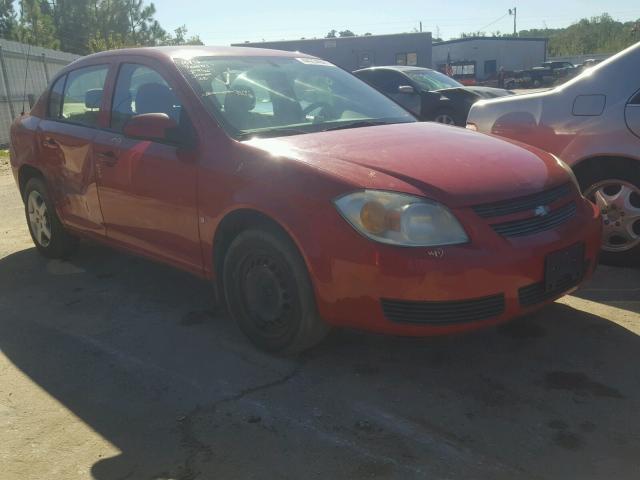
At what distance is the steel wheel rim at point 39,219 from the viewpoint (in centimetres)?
529

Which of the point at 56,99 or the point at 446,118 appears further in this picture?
the point at 446,118

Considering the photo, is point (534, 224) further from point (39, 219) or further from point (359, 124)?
point (39, 219)

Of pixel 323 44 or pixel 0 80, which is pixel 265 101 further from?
pixel 323 44

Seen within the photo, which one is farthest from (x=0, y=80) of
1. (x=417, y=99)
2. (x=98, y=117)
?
(x=98, y=117)

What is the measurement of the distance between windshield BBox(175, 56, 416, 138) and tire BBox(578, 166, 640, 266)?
1.41 metres

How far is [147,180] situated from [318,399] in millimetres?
1779

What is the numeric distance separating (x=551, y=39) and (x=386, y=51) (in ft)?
→ 188

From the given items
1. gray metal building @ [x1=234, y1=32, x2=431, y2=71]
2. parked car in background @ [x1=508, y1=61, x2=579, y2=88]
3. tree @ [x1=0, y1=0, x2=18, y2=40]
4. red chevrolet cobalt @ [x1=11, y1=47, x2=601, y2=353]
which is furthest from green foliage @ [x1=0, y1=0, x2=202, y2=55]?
red chevrolet cobalt @ [x1=11, y1=47, x2=601, y2=353]

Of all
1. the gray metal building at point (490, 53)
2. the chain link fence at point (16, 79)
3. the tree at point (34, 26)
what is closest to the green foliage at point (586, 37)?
the gray metal building at point (490, 53)

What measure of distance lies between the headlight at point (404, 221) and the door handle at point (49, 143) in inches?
117

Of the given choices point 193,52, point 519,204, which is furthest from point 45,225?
point 519,204

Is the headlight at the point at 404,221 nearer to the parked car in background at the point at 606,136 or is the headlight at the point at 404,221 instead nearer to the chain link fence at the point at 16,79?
the parked car in background at the point at 606,136

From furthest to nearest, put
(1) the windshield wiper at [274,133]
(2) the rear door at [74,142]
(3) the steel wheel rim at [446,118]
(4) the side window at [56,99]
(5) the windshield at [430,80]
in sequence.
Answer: (5) the windshield at [430,80], (3) the steel wheel rim at [446,118], (4) the side window at [56,99], (2) the rear door at [74,142], (1) the windshield wiper at [274,133]

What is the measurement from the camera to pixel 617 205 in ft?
14.4
